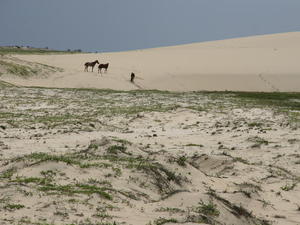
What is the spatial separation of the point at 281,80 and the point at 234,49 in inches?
975

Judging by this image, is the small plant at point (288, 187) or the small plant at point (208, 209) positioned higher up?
the small plant at point (208, 209)

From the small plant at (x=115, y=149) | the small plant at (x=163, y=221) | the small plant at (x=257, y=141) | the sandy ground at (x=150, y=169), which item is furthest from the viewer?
the small plant at (x=257, y=141)

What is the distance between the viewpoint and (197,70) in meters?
55.7

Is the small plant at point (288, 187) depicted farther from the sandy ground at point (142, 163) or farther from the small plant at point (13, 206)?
the small plant at point (13, 206)

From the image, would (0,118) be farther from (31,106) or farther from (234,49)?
(234,49)

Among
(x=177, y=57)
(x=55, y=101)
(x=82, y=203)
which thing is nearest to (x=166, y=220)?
(x=82, y=203)

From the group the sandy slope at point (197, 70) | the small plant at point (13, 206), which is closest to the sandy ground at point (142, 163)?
the small plant at point (13, 206)

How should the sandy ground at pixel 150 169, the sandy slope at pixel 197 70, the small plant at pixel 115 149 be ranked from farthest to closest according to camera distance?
the sandy slope at pixel 197 70
the small plant at pixel 115 149
the sandy ground at pixel 150 169

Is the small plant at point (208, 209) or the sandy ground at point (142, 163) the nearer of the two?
the sandy ground at point (142, 163)

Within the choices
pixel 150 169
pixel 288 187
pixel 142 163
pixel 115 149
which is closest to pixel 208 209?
pixel 150 169

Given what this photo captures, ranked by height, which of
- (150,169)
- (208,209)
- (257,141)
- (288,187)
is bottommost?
(288,187)

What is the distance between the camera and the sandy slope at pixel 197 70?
1833 inches

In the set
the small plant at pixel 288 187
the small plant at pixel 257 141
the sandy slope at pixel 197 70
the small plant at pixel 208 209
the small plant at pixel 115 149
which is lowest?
the small plant at pixel 288 187

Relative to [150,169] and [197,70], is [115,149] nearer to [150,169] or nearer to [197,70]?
[150,169]
